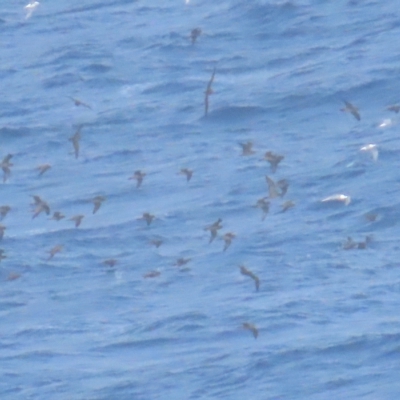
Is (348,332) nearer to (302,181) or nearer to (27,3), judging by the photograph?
(302,181)

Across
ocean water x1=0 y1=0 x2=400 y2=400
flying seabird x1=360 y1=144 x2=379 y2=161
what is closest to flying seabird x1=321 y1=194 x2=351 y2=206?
ocean water x1=0 y1=0 x2=400 y2=400

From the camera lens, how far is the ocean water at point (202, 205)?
3259cm

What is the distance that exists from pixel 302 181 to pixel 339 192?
1.27m

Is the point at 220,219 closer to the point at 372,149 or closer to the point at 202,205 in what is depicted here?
the point at 202,205

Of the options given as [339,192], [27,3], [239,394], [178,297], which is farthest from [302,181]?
[27,3]

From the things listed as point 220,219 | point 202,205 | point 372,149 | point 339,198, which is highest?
point 220,219

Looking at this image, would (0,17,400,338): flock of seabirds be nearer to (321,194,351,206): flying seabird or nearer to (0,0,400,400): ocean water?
(321,194,351,206): flying seabird

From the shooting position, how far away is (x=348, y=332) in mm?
33375

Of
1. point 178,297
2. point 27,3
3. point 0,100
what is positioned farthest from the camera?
point 27,3

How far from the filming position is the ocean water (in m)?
32.6

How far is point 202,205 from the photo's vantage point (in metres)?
41.9

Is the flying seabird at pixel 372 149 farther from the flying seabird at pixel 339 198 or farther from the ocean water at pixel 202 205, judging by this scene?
the flying seabird at pixel 339 198

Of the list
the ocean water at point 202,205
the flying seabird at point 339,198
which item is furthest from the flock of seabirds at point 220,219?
the ocean water at point 202,205

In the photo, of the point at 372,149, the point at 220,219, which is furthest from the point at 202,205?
the point at 372,149
